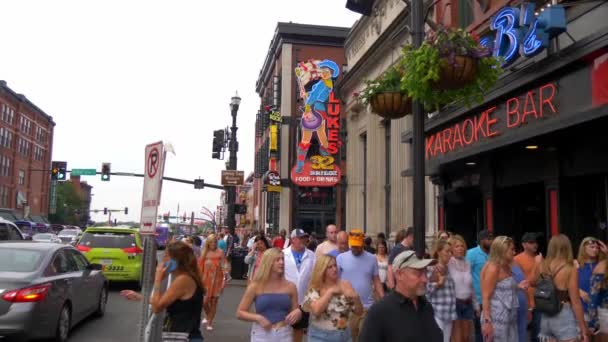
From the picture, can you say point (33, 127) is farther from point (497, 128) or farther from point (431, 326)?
point (431, 326)

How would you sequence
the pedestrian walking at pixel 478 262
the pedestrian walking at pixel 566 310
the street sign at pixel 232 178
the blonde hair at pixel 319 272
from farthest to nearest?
the street sign at pixel 232 178
the pedestrian walking at pixel 478 262
the pedestrian walking at pixel 566 310
the blonde hair at pixel 319 272

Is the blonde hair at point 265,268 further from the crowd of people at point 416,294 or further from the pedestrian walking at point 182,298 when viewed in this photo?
the pedestrian walking at point 182,298

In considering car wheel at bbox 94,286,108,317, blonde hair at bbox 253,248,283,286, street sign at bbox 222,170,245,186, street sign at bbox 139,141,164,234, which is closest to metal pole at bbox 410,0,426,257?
blonde hair at bbox 253,248,283,286

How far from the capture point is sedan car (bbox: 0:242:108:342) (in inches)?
286

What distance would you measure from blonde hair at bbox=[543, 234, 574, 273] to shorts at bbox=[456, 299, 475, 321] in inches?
38.6

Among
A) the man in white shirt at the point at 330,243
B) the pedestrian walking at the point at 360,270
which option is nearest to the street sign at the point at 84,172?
the man in white shirt at the point at 330,243

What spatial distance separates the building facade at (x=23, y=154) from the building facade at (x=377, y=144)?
171 feet

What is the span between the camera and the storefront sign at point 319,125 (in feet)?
102

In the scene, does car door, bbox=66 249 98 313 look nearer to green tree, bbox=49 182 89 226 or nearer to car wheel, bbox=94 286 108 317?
car wheel, bbox=94 286 108 317

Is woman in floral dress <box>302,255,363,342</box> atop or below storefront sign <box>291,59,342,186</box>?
below

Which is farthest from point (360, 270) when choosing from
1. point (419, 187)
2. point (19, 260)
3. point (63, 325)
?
point (19, 260)

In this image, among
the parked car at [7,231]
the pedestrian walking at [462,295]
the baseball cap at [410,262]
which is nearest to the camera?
the baseball cap at [410,262]

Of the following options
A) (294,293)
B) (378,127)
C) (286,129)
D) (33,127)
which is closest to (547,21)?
(294,293)

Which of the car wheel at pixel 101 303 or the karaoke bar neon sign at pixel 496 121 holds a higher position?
the karaoke bar neon sign at pixel 496 121
